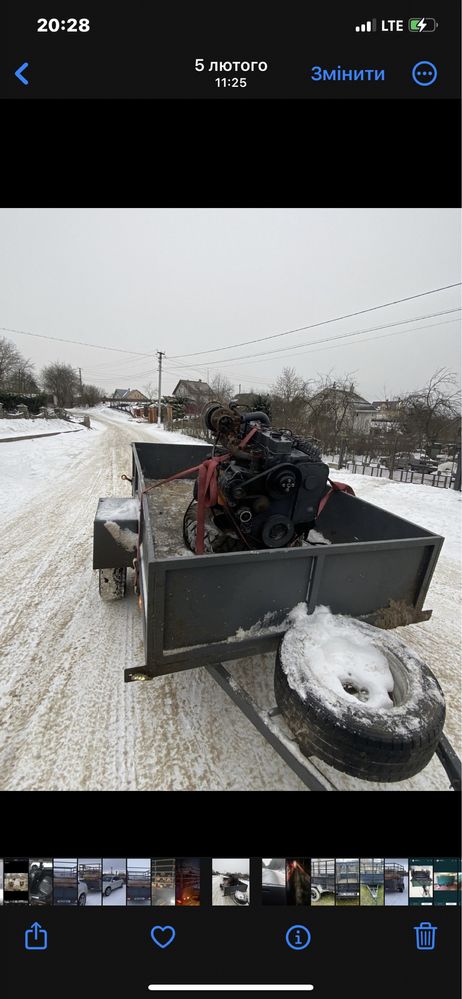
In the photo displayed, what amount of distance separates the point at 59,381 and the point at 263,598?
161ft

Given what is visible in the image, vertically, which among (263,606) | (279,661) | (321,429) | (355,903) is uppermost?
(321,429)

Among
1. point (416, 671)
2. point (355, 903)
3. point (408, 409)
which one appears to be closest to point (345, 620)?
point (416, 671)

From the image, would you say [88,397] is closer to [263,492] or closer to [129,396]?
[129,396]

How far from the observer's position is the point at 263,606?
1.98 m

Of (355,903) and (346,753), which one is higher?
(346,753)

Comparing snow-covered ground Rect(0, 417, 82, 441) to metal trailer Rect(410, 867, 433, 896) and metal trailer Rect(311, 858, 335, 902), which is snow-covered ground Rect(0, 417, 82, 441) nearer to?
metal trailer Rect(311, 858, 335, 902)

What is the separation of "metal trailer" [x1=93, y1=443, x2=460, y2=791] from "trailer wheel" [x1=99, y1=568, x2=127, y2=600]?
4.30ft

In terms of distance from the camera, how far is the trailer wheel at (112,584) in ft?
11.5

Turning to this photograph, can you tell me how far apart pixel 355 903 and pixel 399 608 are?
56.8 inches

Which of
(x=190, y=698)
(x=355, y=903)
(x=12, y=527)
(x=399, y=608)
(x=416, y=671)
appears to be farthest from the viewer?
(x=12, y=527)

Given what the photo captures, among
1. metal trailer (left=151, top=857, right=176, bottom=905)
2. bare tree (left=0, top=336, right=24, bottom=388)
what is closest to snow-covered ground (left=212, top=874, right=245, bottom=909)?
metal trailer (left=151, top=857, right=176, bottom=905)

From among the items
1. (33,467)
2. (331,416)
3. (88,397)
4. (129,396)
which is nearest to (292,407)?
(331,416)

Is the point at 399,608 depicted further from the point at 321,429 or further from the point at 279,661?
the point at 321,429

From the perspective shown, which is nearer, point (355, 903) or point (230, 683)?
point (355, 903)
